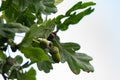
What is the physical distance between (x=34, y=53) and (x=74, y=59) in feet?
1.43

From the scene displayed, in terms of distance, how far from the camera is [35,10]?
6.32ft

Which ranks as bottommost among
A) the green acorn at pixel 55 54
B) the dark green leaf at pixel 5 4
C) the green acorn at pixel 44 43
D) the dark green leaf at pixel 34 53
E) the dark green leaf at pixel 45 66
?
the dark green leaf at pixel 45 66

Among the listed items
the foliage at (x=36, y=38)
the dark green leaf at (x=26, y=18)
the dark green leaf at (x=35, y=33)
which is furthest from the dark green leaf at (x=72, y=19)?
the dark green leaf at (x=35, y=33)

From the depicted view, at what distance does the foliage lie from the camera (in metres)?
1.70

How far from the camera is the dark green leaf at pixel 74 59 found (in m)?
2.08

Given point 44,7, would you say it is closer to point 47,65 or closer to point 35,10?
point 35,10

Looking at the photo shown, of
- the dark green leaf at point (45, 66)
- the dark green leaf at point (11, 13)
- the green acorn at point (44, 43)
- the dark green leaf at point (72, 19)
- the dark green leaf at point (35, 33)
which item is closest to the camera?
the dark green leaf at point (35, 33)

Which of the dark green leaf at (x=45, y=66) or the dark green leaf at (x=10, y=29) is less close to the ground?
the dark green leaf at (x=10, y=29)

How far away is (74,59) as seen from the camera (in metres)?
2.10

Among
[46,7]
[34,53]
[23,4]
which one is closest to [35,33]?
[34,53]

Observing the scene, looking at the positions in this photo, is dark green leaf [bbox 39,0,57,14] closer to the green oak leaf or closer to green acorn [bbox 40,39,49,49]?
green acorn [bbox 40,39,49,49]

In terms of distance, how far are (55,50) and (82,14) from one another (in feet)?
0.95

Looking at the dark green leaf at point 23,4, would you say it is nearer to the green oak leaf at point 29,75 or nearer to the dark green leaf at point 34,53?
the dark green leaf at point 34,53

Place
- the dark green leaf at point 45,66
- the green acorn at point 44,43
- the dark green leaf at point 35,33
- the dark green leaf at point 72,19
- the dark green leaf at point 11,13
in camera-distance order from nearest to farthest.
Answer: the dark green leaf at point 35,33 → the green acorn at point 44,43 → the dark green leaf at point 11,13 → the dark green leaf at point 72,19 → the dark green leaf at point 45,66
